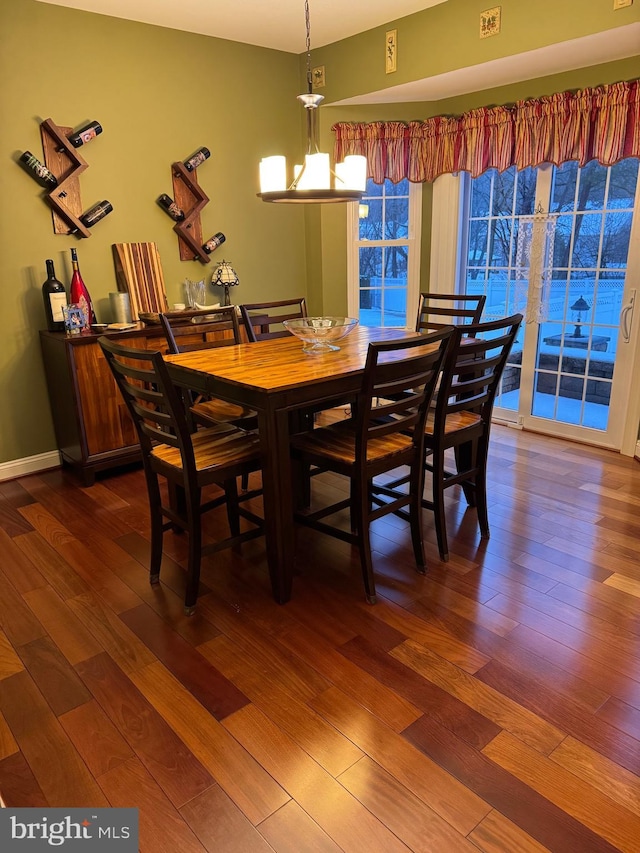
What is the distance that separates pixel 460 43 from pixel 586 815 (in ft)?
13.0

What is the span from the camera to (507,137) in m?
4.06

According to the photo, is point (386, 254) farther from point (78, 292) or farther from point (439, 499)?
point (439, 499)

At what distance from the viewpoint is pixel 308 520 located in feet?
8.38

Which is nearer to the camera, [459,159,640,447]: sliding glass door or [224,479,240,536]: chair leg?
[224,479,240,536]: chair leg

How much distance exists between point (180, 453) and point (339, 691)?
1.04m

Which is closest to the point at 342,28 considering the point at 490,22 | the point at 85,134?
the point at 490,22

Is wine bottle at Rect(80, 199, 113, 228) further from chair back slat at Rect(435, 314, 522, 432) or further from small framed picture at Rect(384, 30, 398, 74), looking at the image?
chair back slat at Rect(435, 314, 522, 432)

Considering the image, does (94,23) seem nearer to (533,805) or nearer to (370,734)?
(370,734)

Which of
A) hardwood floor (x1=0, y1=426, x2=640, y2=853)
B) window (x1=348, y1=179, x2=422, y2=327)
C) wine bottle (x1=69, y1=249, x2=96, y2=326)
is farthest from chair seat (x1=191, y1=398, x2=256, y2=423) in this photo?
window (x1=348, y1=179, x2=422, y2=327)

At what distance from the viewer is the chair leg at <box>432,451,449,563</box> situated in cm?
264

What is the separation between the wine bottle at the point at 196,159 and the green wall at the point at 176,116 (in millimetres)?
75

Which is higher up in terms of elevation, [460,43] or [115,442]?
[460,43]

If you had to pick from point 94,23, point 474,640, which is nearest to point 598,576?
point 474,640

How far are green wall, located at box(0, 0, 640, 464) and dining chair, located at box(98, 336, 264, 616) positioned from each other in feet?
5.57
